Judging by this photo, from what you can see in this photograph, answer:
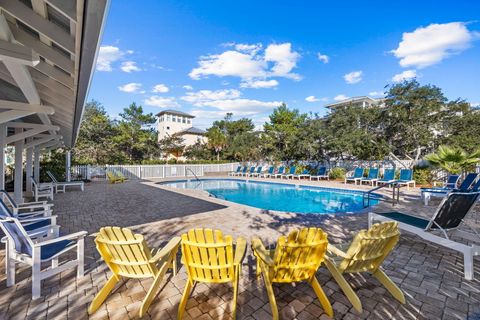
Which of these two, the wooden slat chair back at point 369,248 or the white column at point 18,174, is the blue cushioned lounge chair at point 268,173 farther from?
the wooden slat chair back at point 369,248

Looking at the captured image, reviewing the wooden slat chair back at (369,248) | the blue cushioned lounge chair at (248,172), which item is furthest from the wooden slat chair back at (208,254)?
the blue cushioned lounge chair at (248,172)

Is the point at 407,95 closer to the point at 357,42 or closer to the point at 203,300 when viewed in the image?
the point at 357,42

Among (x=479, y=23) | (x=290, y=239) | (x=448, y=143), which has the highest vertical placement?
(x=479, y=23)

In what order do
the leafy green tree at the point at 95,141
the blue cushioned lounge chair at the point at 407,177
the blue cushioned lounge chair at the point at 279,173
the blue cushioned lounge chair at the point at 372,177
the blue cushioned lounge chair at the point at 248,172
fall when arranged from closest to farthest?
1. the blue cushioned lounge chair at the point at 407,177
2. the blue cushioned lounge chair at the point at 372,177
3. the blue cushioned lounge chair at the point at 279,173
4. the blue cushioned lounge chair at the point at 248,172
5. the leafy green tree at the point at 95,141

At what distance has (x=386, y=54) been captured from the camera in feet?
50.5

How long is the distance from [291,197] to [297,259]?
1013 cm

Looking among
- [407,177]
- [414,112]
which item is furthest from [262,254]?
[414,112]

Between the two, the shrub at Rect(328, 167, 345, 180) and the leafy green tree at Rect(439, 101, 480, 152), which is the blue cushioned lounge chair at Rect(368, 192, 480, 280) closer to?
the shrub at Rect(328, 167, 345, 180)

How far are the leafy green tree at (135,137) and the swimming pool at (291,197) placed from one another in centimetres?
1159

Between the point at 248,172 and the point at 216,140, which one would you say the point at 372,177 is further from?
the point at 216,140

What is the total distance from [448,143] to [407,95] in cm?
413

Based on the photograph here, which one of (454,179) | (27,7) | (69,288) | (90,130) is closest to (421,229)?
(69,288)

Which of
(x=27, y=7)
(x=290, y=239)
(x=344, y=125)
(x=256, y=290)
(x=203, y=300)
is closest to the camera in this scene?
(x=27, y=7)

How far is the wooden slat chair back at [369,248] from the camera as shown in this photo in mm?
2471
